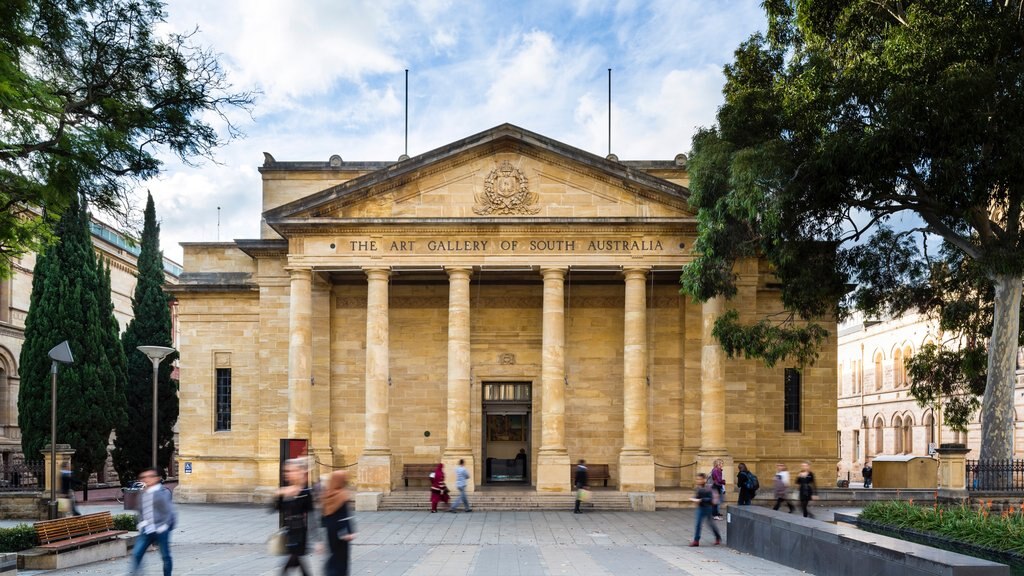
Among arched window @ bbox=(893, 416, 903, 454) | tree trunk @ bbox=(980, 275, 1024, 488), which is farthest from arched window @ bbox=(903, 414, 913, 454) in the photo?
tree trunk @ bbox=(980, 275, 1024, 488)

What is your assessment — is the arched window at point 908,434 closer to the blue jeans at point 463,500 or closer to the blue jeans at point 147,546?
the blue jeans at point 463,500

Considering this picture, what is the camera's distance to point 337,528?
11.0m

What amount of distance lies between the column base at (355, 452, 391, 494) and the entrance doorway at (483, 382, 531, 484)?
5.12m

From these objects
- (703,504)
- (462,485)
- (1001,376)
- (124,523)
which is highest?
(1001,376)

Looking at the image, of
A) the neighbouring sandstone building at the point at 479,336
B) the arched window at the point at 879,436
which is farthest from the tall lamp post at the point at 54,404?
the arched window at the point at 879,436

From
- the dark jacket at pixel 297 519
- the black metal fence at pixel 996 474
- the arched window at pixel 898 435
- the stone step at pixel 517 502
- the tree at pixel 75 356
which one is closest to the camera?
the dark jacket at pixel 297 519

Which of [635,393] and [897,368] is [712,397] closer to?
[635,393]

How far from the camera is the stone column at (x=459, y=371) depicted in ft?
95.5

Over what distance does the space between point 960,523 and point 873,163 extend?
9.97 meters

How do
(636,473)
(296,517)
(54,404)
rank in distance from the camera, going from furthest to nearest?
(636,473), (54,404), (296,517)

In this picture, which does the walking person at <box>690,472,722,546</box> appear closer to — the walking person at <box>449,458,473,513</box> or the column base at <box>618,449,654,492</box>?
the walking person at <box>449,458,473,513</box>

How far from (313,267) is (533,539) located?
13.1 metres

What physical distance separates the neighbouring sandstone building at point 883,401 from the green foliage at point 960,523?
33431 millimetres

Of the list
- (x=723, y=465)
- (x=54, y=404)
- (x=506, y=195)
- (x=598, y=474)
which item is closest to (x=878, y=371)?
(x=598, y=474)
